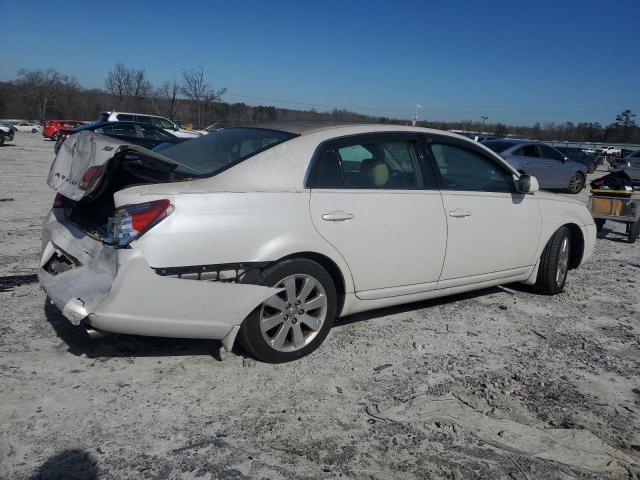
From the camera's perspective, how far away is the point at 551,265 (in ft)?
17.7

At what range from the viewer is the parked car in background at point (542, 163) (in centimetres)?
1634

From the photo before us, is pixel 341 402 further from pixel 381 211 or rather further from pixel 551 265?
pixel 551 265

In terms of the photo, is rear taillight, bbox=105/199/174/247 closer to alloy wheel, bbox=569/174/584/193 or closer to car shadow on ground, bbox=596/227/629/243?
car shadow on ground, bbox=596/227/629/243

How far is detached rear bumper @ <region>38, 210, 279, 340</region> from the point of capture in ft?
10.0

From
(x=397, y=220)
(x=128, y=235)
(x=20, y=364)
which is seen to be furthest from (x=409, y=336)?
(x=20, y=364)

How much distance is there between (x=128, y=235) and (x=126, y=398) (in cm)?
94

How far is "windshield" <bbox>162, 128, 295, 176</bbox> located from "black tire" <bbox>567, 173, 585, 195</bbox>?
15.8m

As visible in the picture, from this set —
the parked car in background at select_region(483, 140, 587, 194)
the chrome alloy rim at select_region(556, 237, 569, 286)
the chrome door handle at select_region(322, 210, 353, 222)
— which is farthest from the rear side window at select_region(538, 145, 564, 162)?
the chrome door handle at select_region(322, 210, 353, 222)

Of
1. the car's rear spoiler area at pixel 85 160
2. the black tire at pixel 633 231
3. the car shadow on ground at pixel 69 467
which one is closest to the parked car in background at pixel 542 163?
the black tire at pixel 633 231

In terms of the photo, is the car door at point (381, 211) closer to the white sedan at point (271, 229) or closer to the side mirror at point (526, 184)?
the white sedan at point (271, 229)

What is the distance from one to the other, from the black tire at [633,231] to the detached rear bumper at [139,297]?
753 centimetres

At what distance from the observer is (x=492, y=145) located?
16.7 m

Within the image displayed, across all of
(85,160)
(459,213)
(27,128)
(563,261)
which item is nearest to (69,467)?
(85,160)

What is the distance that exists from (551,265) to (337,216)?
8.96 ft
